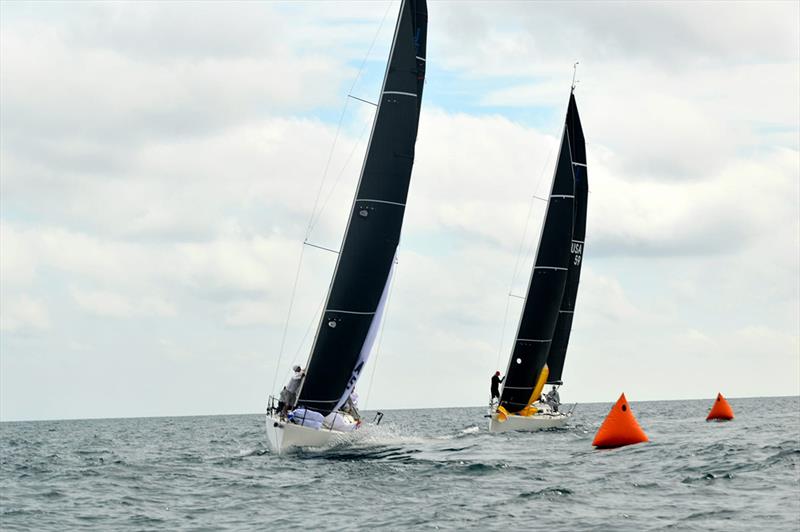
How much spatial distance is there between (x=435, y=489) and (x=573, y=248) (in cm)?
2550

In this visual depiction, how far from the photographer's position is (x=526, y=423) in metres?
38.1

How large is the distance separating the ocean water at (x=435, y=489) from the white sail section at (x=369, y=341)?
4.71 ft

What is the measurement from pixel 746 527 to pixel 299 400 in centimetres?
1515

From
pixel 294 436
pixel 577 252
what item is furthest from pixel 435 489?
pixel 577 252

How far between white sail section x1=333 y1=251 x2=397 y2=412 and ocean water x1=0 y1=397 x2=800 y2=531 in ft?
4.71

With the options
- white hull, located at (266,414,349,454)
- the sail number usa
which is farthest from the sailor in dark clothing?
white hull, located at (266,414,349,454)

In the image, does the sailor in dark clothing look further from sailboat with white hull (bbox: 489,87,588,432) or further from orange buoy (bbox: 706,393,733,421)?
orange buoy (bbox: 706,393,733,421)

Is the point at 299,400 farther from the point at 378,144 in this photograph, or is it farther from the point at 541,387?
the point at 541,387

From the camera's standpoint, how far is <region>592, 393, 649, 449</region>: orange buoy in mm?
27312

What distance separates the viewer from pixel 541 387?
40.6 m

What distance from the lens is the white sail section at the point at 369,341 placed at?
2866cm

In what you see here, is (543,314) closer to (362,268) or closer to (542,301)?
(542,301)

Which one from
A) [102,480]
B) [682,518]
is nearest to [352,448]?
[102,480]

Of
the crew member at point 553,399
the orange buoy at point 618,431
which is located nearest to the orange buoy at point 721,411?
the crew member at point 553,399
